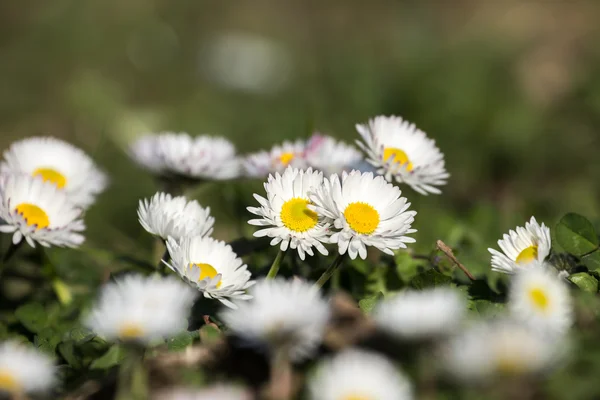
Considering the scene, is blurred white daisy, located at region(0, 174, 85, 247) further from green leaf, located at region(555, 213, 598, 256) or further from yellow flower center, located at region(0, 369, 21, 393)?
green leaf, located at region(555, 213, 598, 256)

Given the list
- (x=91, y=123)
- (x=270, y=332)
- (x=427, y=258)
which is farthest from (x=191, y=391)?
(x=91, y=123)

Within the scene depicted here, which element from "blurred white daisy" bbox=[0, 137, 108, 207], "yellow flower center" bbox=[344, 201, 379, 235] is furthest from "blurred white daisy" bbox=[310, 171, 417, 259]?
"blurred white daisy" bbox=[0, 137, 108, 207]

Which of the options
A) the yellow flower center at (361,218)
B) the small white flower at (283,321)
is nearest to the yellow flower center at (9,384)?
the small white flower at (283,321)

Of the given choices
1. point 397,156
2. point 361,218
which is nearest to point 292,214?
point 361,218

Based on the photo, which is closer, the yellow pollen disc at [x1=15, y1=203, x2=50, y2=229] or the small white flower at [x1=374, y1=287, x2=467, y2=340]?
the small white flower at [x1=374, y1=287, x2=467, y2=340]

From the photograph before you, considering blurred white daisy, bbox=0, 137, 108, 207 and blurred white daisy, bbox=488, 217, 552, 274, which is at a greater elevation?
blurred white daisy, bbox=0, 137, 108, 207

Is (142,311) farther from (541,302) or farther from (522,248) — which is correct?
(522,248)

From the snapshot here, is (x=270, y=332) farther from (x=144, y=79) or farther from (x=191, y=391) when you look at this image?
(x=144, y=79)
